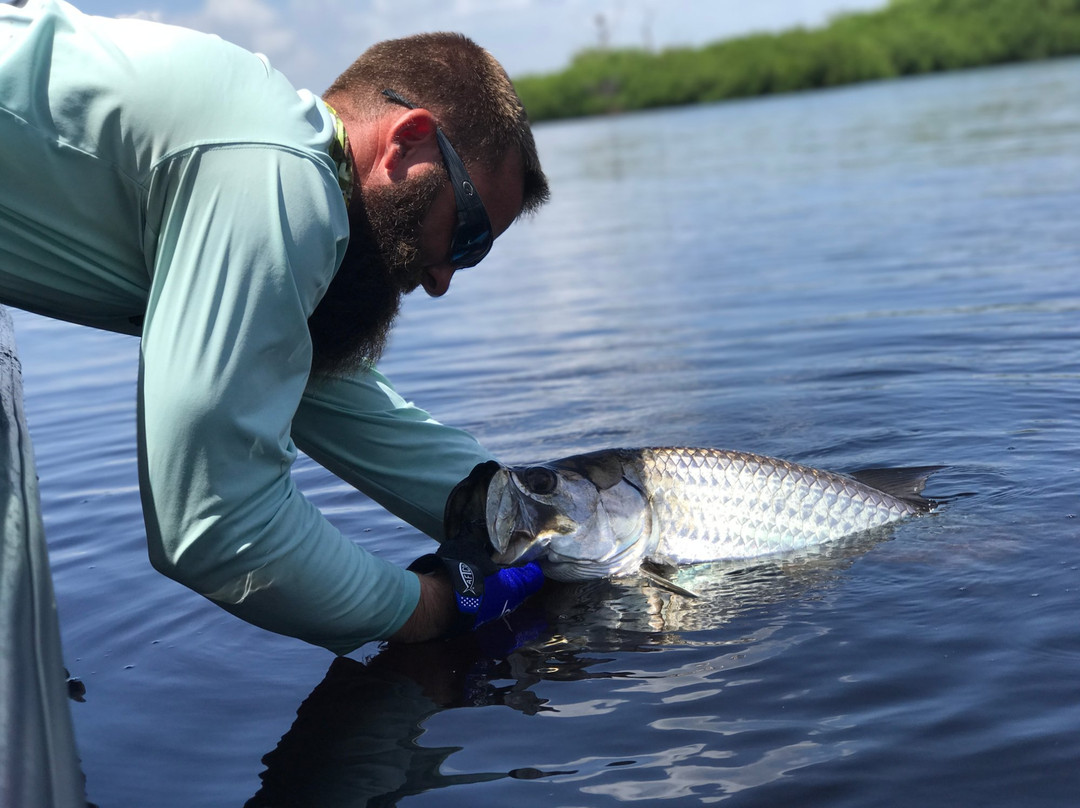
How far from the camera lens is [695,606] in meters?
3.83

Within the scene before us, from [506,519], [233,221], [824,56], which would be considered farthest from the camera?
[824,56]

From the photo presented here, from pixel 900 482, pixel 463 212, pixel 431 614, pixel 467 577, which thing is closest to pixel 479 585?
pixel 467 577

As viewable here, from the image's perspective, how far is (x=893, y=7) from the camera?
8769cm

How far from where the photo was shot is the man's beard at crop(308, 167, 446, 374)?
3.07 m

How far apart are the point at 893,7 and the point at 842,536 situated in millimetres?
92098

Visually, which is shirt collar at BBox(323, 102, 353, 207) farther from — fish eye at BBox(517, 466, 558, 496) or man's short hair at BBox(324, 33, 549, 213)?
fish eye at BBox(517, 466, 558, 496)

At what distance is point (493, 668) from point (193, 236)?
1615mm

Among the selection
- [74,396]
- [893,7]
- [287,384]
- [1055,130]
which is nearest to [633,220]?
[1055,130]

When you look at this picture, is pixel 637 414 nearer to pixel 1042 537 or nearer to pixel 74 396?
pixel 1042 537

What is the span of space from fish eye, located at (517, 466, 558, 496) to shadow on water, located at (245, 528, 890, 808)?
0.44 meters

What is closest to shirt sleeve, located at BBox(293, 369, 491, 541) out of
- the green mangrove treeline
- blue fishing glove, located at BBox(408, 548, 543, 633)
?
blue fishing glove, located at BBox(408, 548, 543, 633)

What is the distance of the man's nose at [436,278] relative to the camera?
11.0 ft

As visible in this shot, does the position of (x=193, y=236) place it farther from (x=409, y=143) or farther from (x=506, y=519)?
(x=506, y=519)

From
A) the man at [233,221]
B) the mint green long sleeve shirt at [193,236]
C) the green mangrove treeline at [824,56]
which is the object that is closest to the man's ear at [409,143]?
the man at [233,221]
